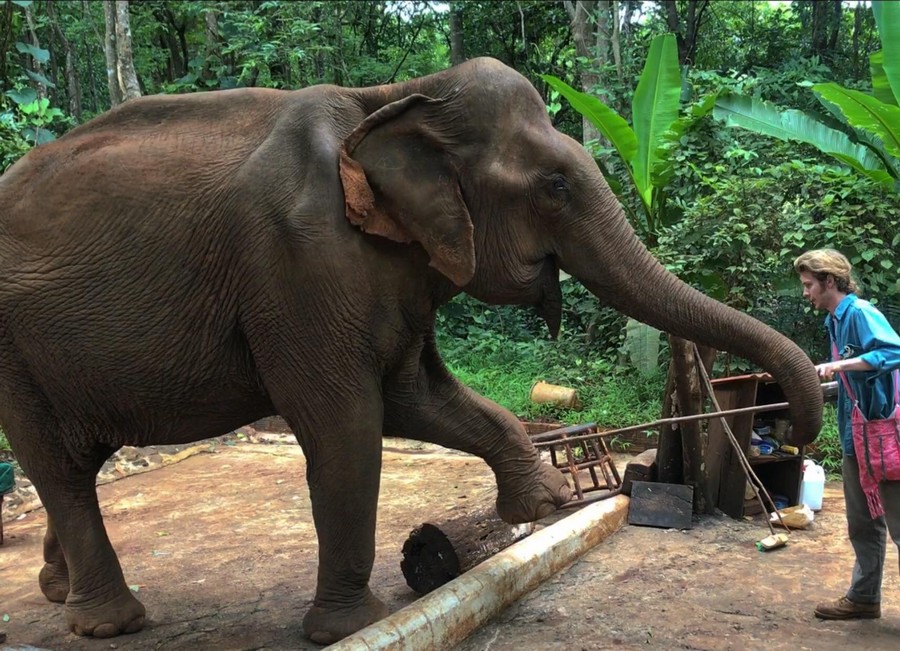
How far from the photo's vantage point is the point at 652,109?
29.3 ft

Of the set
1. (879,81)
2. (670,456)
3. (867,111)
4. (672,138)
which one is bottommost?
(670,456)

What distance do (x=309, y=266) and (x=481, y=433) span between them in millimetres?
1384

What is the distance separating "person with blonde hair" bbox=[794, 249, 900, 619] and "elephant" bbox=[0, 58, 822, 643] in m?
0.42

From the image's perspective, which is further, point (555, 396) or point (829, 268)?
point (555, 396)

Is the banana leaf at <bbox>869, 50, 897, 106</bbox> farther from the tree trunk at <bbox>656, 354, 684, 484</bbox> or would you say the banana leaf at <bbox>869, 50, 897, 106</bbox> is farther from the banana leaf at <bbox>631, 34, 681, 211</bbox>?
the tree trunk at <bbox>656, 354, 684, 484</bbox>

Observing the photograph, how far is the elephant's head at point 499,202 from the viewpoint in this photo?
344 centimetres

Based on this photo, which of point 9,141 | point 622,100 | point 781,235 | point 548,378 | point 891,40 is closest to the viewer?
point 891,40

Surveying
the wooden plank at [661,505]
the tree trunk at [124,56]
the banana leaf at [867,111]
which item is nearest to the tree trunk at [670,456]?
the wooden plank at [661,505]

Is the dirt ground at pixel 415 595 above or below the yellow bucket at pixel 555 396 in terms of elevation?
above

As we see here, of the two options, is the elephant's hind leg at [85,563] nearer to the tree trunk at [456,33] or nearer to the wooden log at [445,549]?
the wooden log at [445,549]

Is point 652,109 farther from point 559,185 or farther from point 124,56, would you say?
point 124,56

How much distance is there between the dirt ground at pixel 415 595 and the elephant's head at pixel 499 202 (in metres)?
1.13

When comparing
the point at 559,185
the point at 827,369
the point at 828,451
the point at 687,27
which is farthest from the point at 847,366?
the point at 687,27

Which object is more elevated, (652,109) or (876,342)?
(652,109)
